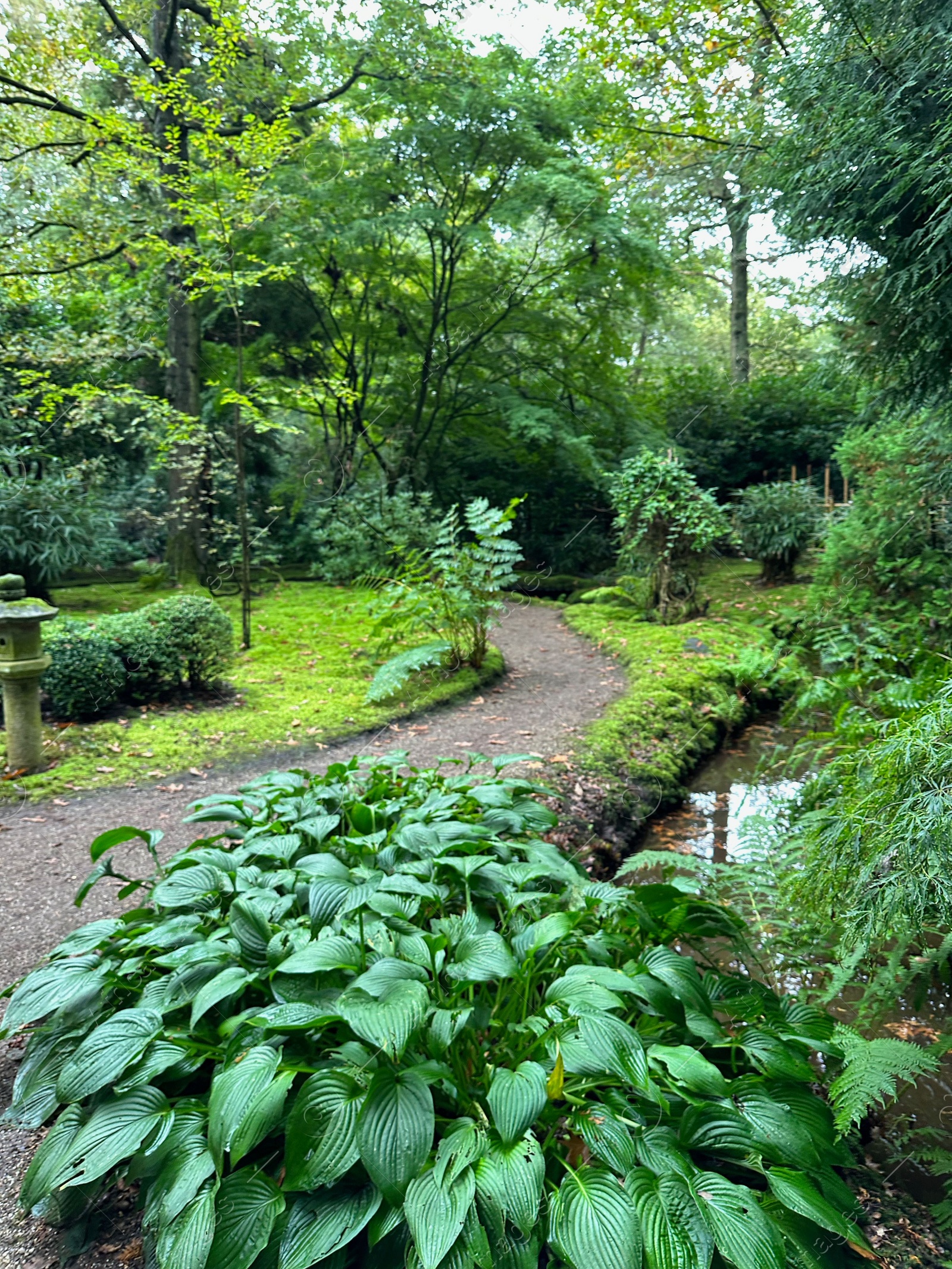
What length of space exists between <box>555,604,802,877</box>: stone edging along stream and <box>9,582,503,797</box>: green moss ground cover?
1325mm

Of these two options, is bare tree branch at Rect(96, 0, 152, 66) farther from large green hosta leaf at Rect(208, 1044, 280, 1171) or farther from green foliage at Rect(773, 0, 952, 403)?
large green hosta leaf at Rect(208, 1044, 280, 1171)

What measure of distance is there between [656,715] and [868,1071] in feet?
10.9

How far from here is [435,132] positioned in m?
8.58

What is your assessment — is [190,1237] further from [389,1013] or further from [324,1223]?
[389,1013]

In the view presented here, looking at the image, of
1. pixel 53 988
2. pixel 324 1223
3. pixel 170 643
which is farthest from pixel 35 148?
pixel 324 1223

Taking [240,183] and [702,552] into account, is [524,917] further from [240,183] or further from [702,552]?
[240,183]

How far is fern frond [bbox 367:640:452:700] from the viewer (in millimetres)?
4906

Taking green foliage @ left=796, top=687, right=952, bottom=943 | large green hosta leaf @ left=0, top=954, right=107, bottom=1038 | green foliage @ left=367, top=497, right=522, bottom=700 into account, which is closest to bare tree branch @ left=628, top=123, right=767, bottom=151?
green foliage @ left=367, top=497, right=522, bottom=700

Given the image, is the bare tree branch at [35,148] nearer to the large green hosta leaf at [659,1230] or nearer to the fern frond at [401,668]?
the fern frond at [401,668]

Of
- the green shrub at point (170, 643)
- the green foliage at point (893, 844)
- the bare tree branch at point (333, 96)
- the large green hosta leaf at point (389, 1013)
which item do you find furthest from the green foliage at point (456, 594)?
the bare tree branch at point (333, 96)

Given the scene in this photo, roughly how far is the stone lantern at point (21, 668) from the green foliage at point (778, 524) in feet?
22.9

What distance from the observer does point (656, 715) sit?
188 inches

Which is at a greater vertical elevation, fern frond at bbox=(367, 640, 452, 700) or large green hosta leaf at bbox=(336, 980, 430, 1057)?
fern frond at bbox=(367, 640, 452, 700)

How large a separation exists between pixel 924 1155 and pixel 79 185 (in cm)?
880
